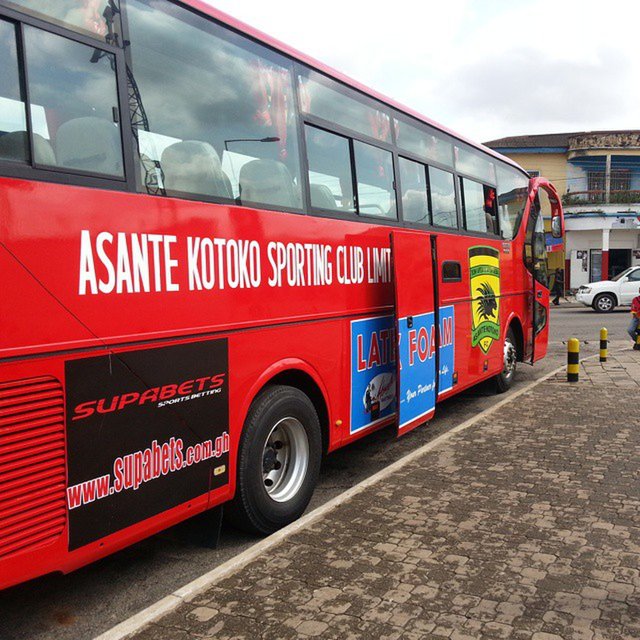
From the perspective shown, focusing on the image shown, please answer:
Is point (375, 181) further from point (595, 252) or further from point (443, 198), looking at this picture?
point (595, 252)

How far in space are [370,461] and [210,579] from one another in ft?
9.56

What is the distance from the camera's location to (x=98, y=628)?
325cm

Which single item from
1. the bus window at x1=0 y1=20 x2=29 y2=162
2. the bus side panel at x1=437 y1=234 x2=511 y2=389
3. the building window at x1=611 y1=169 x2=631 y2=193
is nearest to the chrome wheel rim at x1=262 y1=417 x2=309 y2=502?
the bus window at x1=0 y1=20 x2=29 y2=162

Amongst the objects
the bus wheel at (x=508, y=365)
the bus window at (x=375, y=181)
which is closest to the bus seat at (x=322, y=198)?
the bus window at (x=375, y=181)

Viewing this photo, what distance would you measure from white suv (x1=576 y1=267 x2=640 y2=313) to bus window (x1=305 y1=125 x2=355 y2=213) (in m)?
21.3

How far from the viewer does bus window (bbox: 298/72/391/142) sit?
491cm

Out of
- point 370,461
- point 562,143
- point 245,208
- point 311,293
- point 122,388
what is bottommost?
point 370,461

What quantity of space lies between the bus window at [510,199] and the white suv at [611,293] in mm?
15557

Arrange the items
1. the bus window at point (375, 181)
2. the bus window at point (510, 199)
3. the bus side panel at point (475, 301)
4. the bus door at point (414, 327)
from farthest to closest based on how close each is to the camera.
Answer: the bus window at point (510, 199) → the bus side panel at point (475, 301) → the bus door at point (414, 327) → the bus window at point (375, 181)

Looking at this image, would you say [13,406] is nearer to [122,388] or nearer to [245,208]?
[122,388]

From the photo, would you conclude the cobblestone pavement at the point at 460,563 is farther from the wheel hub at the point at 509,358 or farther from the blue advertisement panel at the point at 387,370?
the wheel hub at the point at 509,358

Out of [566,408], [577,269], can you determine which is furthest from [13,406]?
[577,269]

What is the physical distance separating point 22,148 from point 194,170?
1.09m

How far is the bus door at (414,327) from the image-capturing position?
18.8 feet
